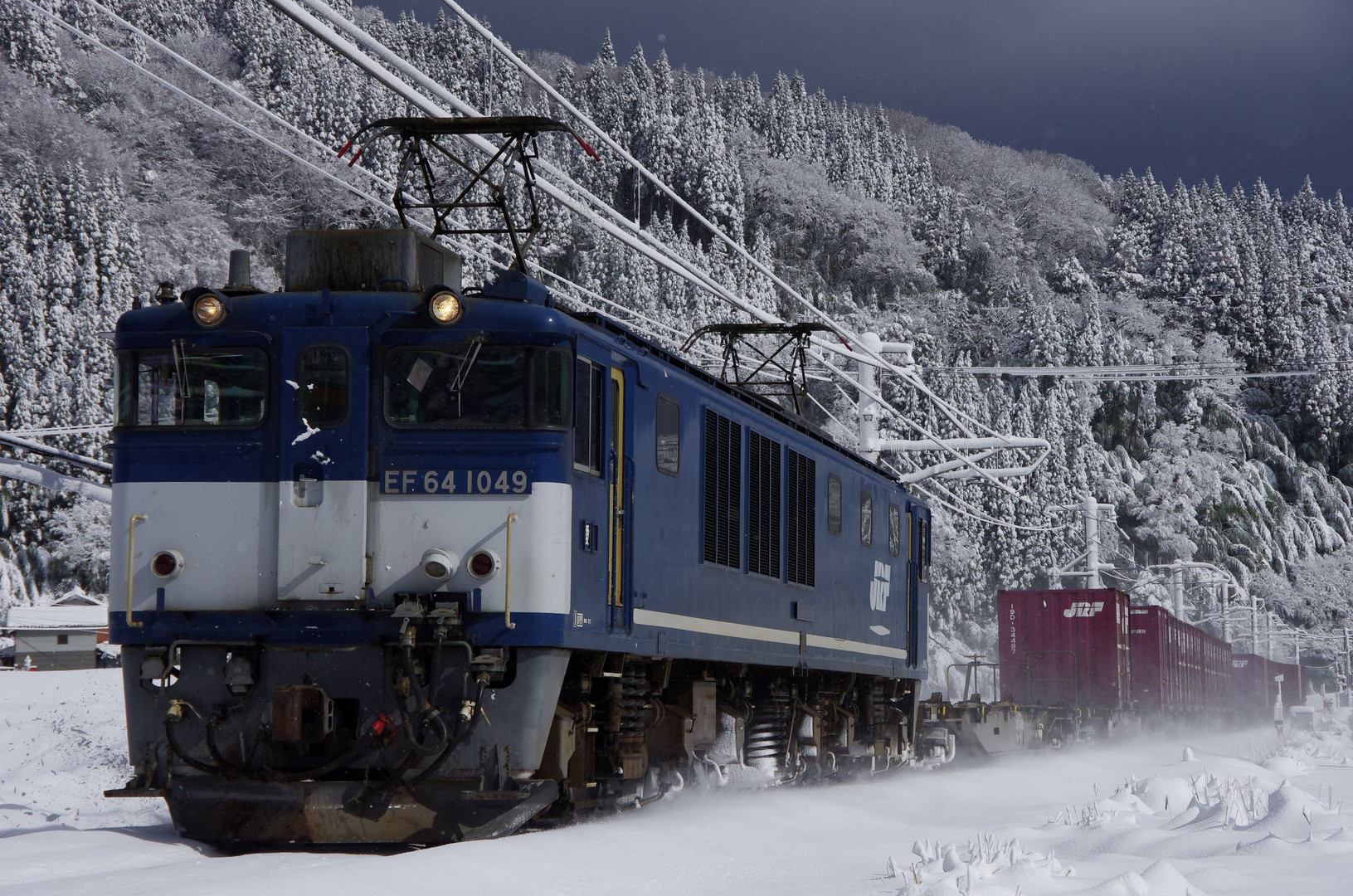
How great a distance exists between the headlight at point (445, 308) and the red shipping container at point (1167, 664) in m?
28.0

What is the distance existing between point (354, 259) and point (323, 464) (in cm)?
167

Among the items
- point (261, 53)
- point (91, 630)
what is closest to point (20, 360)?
point (91, 630)

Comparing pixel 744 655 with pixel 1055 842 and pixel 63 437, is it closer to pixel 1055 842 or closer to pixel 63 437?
pixel 1055 842

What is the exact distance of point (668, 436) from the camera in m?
12.1

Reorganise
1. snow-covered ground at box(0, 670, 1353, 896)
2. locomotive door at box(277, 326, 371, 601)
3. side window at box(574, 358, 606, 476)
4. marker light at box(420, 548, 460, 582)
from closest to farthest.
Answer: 1. snow-covered ground at box(0, 670, 1353, 896)
2. marker light at box(420, 548, 460, 582)
3. locomotive door at box(277, 326, 371, 601)
4. side window at box(574, 358, 606, 476)

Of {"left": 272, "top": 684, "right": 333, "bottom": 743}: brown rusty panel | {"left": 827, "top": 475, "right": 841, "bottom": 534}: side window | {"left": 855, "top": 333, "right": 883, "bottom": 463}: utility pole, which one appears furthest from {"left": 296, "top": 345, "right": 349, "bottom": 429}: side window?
{"left": 855, "top": 333, "right": 883, "bottom": 463}: utility pole

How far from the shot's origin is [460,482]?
9.78 m

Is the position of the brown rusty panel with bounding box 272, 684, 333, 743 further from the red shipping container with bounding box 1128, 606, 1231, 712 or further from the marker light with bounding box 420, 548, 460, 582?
the red shipping container with bounding box 1128, 606, 1231, 712

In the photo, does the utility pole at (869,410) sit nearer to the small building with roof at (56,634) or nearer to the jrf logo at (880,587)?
the jrf logo at (880,587)

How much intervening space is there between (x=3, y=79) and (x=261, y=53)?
60.6 ft

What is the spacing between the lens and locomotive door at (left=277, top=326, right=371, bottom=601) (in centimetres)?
968

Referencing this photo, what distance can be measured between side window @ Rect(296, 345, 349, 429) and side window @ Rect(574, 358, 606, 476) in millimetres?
1582

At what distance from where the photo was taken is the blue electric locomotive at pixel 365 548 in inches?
376

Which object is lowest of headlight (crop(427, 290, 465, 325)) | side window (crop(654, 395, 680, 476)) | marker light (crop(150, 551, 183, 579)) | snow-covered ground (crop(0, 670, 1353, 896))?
snow-covered ground (crop(0, 670, 1353, 896))
